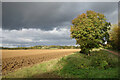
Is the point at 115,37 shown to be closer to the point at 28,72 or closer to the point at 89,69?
the point at 89,69

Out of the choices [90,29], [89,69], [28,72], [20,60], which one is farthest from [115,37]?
[20,60]

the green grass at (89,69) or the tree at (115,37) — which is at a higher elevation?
the tree at (115,37)

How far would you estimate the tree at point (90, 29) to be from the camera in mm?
18141

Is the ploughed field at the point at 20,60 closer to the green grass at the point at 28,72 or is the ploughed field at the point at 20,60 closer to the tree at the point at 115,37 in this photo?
the green grass at the point at 28,72

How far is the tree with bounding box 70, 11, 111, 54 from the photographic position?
1814 centimetres

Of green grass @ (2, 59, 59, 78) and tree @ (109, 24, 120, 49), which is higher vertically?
tree @ (109, 24, 120, 49)

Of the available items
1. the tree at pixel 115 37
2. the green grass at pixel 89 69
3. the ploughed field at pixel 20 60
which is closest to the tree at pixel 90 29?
the tree at pixel 115 37

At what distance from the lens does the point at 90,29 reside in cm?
1802

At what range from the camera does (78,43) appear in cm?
1964

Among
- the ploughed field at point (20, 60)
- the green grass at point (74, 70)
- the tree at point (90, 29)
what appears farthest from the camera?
the tree at point (90, 29)

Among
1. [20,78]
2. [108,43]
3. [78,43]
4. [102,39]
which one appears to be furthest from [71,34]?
[20,78]

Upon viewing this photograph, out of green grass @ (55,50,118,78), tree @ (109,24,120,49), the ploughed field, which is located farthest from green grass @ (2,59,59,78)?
tree @ (109,24,120,49)

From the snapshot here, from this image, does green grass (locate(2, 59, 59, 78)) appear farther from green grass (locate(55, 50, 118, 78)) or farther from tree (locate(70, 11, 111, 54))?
tree (locate(70, 11, 111, 54))

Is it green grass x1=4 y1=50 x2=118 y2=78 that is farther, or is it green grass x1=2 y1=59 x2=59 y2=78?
green grass x1=2 y1=59 x2=59 y2=78
